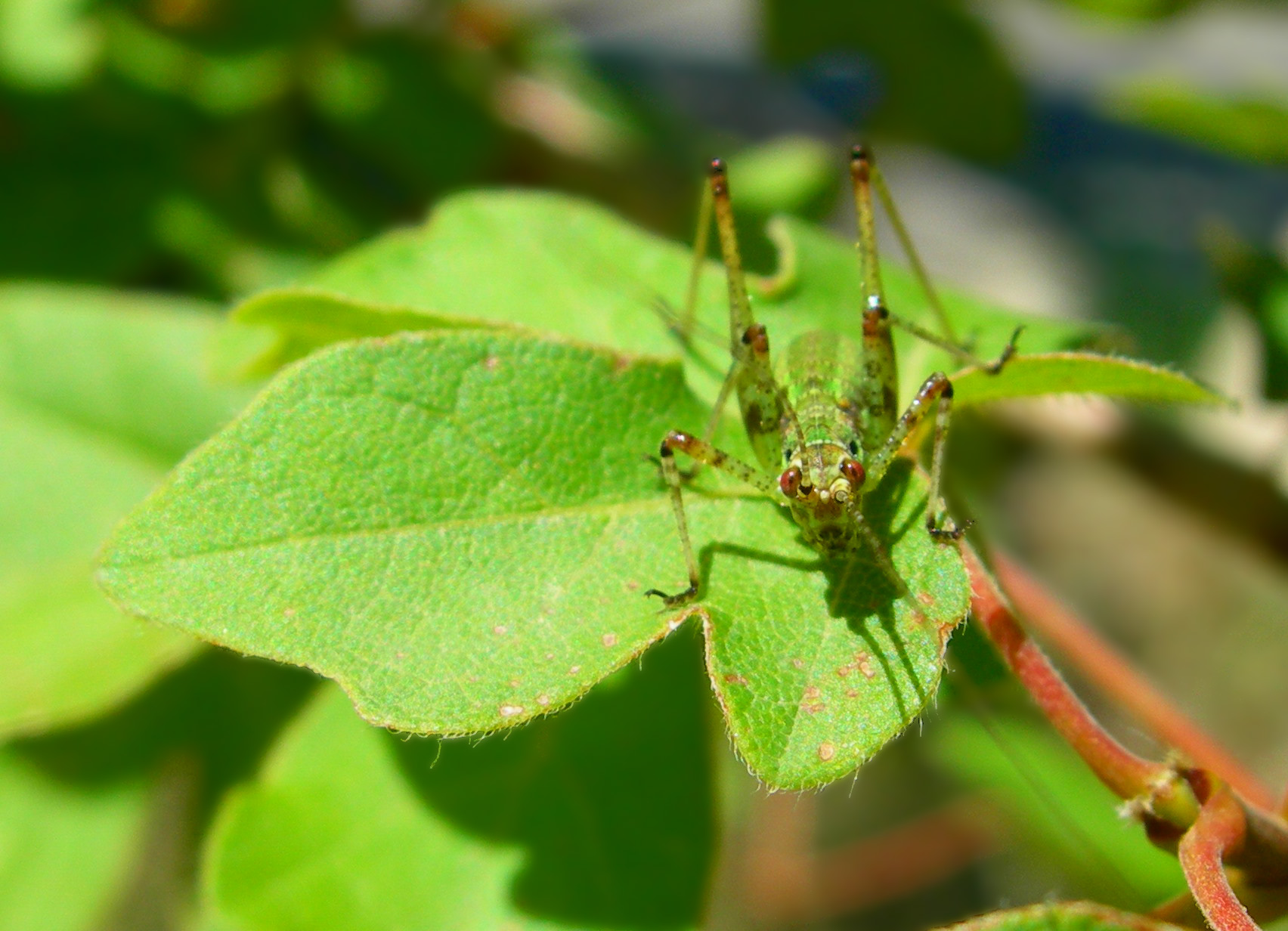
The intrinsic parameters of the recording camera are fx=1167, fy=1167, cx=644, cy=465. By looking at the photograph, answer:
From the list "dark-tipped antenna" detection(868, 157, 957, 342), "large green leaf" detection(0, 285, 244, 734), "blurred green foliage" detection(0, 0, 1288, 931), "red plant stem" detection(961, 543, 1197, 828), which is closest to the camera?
"red plant stem" detection(961, 543, 1197, 828)

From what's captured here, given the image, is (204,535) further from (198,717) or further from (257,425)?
(198,717)

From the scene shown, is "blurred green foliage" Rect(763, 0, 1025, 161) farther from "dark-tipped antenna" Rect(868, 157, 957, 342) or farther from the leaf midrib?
the leaf midrib

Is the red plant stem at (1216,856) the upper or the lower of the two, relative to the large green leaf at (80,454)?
upper

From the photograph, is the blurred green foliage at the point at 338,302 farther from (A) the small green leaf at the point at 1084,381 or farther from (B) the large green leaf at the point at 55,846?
(A) the small green leaf at the point at 1084,381

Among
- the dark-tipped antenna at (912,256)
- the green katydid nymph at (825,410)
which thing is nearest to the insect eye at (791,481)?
the green katydid nymph at (825,410)

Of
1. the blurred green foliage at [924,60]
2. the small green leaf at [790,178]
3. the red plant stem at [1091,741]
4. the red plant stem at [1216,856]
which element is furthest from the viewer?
the blurred green foliage at [924,60]

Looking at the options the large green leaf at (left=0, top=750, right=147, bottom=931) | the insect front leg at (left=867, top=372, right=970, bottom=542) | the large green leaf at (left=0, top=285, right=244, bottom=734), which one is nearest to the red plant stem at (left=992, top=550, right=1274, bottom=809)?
the insect front leg at (left=867, top=372, right=970, bottom=542)

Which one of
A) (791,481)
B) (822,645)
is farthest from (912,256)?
(822,645)
